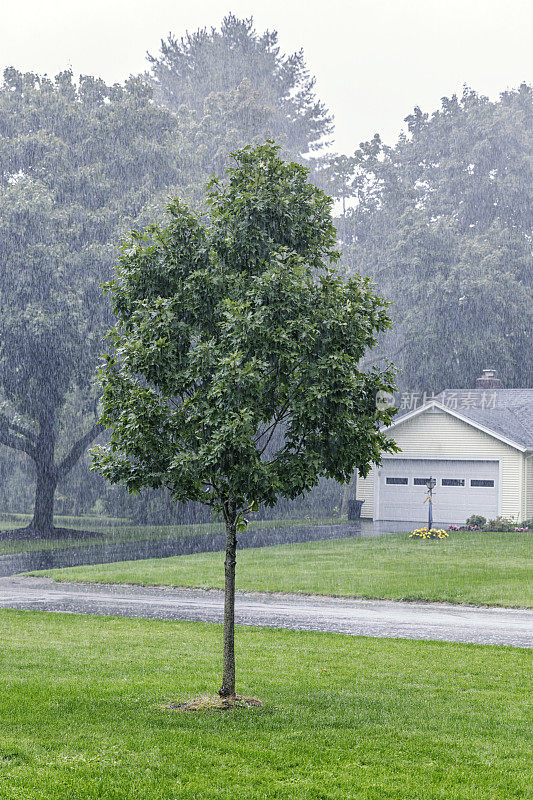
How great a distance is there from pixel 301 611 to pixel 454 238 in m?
35.3

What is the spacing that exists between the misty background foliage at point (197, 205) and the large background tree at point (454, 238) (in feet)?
0.34

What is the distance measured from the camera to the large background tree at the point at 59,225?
28.7 m

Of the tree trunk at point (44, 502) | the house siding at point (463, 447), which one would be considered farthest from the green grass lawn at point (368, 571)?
the tree trunk at point (44, 502)

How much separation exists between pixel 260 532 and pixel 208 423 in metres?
24.4

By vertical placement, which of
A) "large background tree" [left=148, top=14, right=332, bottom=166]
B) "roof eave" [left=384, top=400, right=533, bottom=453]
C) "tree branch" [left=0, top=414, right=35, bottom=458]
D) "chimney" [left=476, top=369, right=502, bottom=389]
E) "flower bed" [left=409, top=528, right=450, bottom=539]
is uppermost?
"large background tree" [left=148, top=14, right=332, bottom=166]

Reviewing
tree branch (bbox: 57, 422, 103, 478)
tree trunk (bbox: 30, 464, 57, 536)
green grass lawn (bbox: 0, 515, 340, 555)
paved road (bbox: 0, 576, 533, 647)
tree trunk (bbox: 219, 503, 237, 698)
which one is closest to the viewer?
tree trunk (bbox: 219, 503, 237, 698)

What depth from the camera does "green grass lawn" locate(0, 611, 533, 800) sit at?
21.0 feet

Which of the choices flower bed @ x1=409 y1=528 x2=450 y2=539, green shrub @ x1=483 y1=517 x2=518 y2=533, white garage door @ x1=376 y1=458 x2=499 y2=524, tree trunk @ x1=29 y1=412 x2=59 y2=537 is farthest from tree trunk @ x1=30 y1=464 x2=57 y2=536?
green shrub @ x1=483 y1=517 x2=518 y2=533

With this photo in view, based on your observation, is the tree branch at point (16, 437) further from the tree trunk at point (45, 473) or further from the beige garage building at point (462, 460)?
the beige garage building at point (462, 460)

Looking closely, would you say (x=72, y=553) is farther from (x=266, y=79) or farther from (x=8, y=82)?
(x=266, y=79)

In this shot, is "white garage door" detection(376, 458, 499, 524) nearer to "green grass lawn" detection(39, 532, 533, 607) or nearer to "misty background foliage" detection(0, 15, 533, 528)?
"misty background foliage" detection(0, 15, 533, 528)

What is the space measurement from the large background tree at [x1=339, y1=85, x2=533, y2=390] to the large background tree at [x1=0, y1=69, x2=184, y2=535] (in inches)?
632

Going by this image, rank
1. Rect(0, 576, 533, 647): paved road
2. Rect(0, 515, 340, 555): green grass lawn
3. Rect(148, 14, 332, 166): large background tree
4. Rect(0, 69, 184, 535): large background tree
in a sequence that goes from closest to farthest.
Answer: Rect(0, 576, 533, 647): paved road
Rect(0, 515, 340, 555): green grass lawn
Rect(0, 69, 184, 535): large background tree
Rect(148, 14, 332, 166): large background tree

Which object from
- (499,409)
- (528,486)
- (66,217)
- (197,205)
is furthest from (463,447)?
(66,217)
